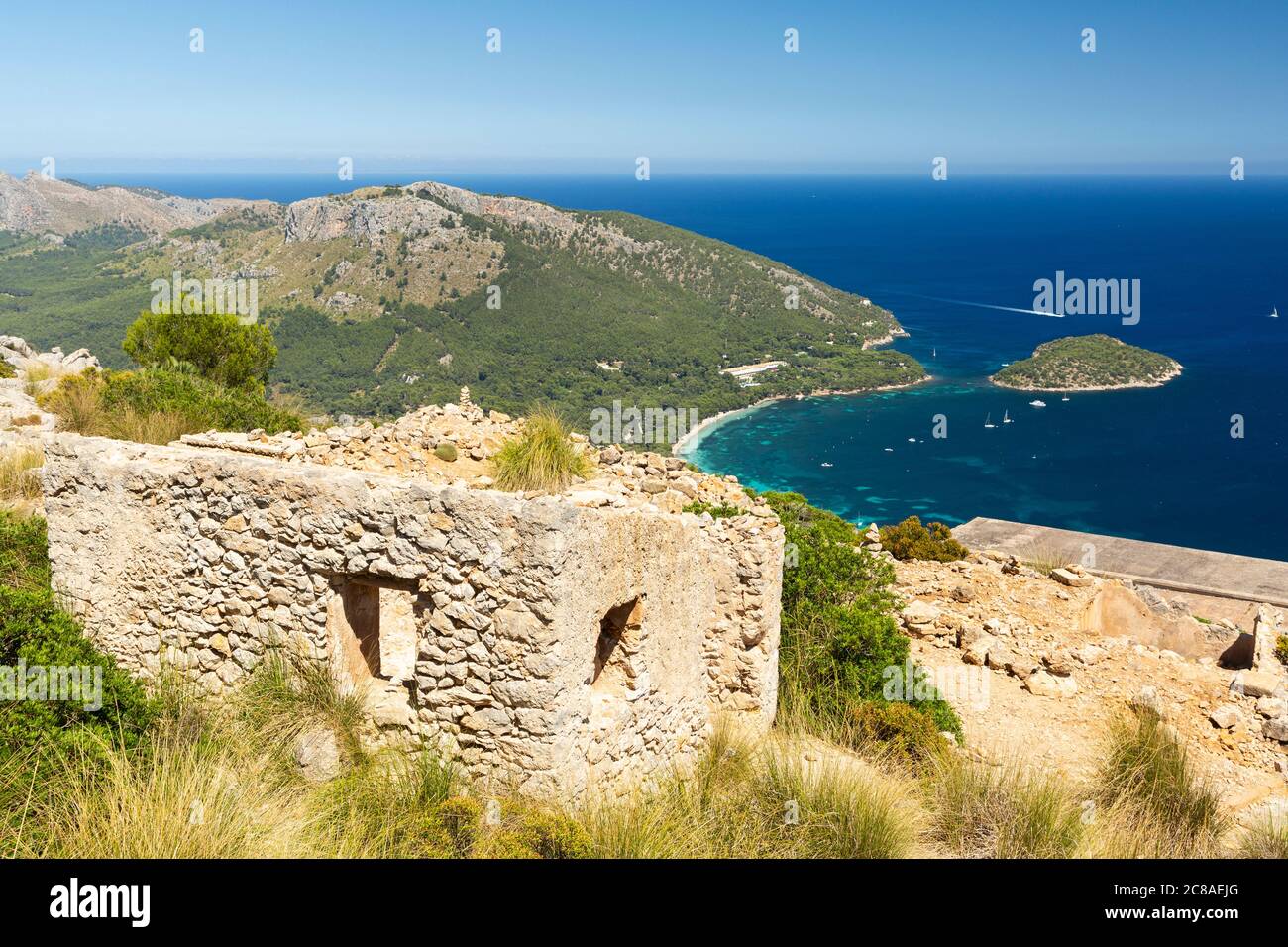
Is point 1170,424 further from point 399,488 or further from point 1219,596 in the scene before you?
point 399,488

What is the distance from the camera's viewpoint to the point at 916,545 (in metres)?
17.8

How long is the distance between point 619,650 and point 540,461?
5.94 ft

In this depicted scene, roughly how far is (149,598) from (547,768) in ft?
10.6

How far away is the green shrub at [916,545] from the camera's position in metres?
17.6

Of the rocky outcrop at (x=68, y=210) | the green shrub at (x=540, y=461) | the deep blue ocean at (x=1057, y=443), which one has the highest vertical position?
the rocky outcrop at (x=68, y=210)

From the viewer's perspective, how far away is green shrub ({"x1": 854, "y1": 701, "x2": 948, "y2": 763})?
844 centimetres

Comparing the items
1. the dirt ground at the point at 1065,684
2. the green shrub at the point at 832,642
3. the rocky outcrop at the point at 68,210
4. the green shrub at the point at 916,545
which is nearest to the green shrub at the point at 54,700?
the green shrub at the point at 832,642

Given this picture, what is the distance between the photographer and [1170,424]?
90.1 meters

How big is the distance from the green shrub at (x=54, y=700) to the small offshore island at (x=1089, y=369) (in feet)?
349

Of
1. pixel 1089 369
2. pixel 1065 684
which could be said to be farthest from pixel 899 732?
pixel 1089 369

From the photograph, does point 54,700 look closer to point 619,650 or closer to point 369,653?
point 369,653

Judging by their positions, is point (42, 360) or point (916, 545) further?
point (42, 360)

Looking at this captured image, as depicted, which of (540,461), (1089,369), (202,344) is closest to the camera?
(540,461)

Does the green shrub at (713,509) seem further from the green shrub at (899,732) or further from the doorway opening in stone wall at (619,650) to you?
the green shrub at (899,732)
